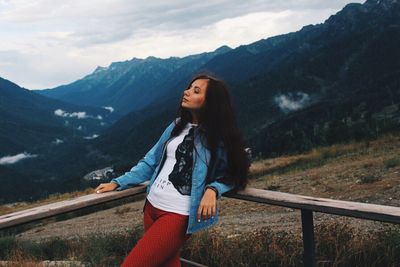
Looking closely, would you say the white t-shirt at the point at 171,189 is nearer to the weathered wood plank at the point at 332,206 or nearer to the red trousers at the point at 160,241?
the red trousers at the point at 160,241

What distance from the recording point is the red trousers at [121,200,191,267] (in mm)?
3029

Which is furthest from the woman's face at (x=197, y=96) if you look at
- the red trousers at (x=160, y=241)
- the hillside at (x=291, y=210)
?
the hillside at (x=291, y=210)

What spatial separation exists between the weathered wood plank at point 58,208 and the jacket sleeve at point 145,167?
0.26 ft

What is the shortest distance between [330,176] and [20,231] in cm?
1092

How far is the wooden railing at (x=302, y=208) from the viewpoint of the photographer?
2.94m

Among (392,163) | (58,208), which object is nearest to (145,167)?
(58,208)

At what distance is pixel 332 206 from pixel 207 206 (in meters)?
0.75

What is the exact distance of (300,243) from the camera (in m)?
4.97

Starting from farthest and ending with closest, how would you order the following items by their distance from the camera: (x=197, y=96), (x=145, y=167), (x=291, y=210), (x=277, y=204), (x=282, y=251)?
(x=291, y=210) → (x=282, y=251) → (x=145, y=167) → (x=197, y=96) → (x=277, y=204)

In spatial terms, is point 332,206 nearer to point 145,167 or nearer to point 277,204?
point 277,204

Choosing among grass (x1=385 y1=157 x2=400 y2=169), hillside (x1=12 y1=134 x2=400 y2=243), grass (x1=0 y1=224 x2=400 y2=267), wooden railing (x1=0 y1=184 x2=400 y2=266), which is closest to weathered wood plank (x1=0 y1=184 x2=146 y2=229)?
wooden railing (x1=0 y1=184 x2=400 y2=266)

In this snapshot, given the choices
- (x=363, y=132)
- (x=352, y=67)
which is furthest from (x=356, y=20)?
(x=363, y=132)

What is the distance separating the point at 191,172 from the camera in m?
3.26

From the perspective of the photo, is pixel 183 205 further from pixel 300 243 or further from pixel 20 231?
pixel 20 231
